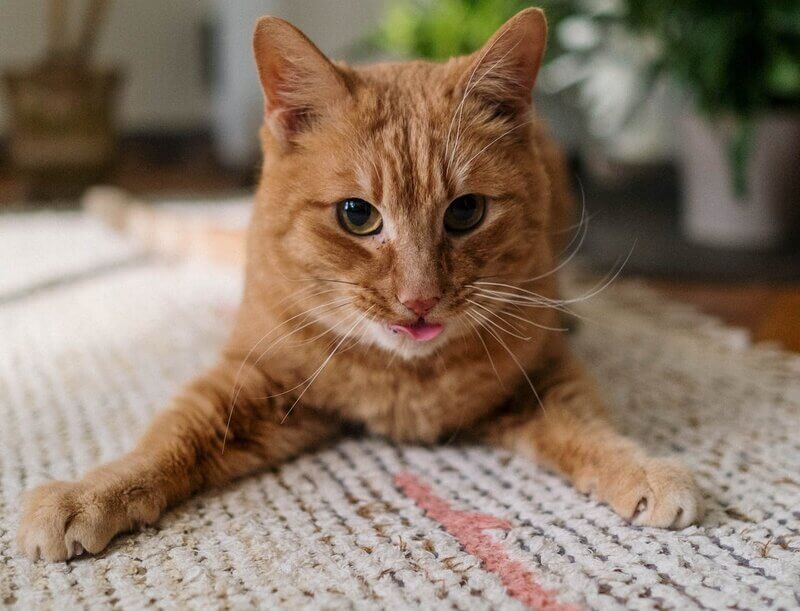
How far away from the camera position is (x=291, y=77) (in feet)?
3.37

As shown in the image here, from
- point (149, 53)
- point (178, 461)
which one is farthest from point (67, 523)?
point (149, 53)

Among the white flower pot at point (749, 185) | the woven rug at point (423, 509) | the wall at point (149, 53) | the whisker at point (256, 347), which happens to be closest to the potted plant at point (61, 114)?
the wall at point (149, 53)

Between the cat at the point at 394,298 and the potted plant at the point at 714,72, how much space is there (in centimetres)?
132

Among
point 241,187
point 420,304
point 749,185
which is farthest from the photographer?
point 241,187

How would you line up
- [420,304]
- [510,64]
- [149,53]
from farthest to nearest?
[149,53] → [510,64] → [420,304]

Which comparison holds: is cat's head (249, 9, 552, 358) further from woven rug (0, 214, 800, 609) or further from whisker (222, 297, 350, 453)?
woven rug (0, 214, 800, 609)

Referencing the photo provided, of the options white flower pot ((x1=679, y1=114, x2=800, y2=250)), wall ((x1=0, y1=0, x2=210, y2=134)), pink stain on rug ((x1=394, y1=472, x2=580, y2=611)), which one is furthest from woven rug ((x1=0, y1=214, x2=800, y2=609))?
Answer: wall ((x1=0, y1=0, x2=210, y2=134))

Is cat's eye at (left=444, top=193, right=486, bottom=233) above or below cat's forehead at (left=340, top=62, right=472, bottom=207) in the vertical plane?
below

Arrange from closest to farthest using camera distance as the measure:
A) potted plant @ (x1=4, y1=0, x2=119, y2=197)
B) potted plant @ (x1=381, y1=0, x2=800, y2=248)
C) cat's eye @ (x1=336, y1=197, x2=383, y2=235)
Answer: cat's eye @ (x1=336, y1=197, x2=383, y2=235), potted plant @ (x1=381, y1=0, x2=800, y2=248), potted plant @ (x1=4, y1=0, x2=119, y2=197)

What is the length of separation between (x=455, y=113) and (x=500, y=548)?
0.55 metres

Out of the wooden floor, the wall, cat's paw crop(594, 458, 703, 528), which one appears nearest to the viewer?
cat's paw crop(594, 458, 703, 528)

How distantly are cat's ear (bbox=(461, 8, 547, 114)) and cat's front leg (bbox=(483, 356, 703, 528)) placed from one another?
0.41 m

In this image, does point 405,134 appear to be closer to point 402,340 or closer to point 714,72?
point 402,340

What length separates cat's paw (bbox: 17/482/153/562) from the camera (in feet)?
2.71
